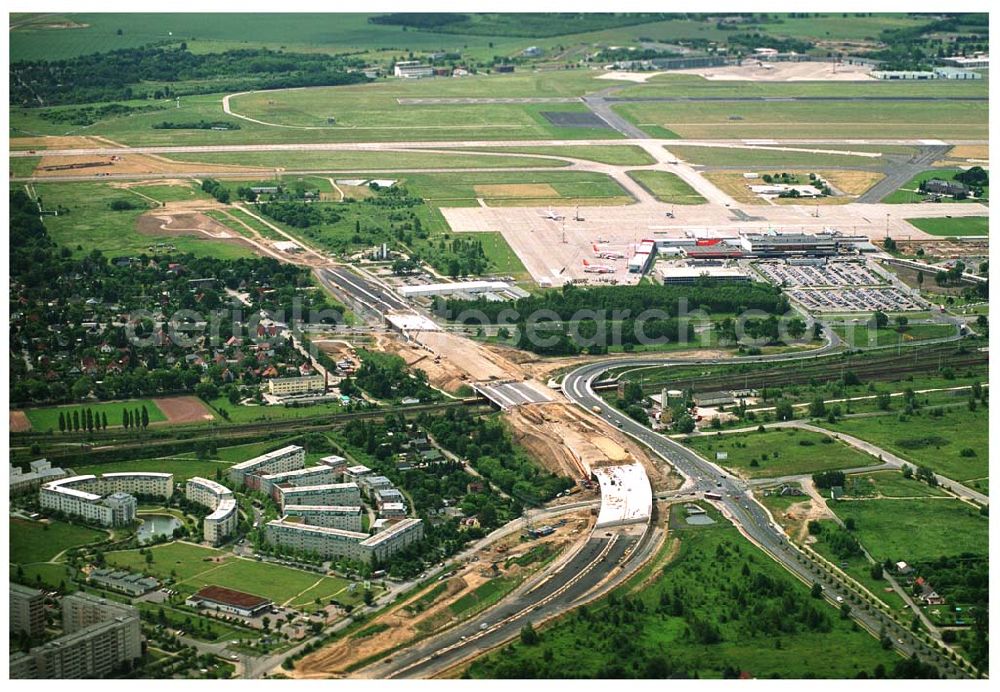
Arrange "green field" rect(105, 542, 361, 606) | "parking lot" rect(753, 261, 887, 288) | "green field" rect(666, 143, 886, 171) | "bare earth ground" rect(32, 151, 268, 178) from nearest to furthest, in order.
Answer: "green field" rect(105, 542, 361, 606) → "parking lot" rect(753, 261, 887, 288) → "bare earth ground" rect(32, 151, 268, 178) → "green field" rect(666, 143, 886, 171)

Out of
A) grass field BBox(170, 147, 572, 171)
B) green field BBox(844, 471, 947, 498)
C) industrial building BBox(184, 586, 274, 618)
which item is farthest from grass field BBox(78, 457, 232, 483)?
grass field BBox(170, 147, 572, 171)

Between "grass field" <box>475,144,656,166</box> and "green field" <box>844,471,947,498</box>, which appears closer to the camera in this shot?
"green field" <box>844,471,947,498</box>

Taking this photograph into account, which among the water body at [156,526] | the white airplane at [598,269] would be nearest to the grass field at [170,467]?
the water body at [156,526]

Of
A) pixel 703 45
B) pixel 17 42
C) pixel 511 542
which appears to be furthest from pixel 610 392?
pixel 703 45

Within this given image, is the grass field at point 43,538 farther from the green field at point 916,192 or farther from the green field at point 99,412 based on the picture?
the green field at point 916,192

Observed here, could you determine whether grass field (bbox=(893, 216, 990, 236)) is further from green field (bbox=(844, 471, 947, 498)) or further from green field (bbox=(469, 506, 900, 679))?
green field (bbox=(469, 506, 900, 679))

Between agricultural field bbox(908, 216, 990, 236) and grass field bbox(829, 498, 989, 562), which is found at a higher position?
agricultural field bbox(908, 216, 990, 236)

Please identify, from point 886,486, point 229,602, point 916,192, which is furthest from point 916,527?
point 916,192
